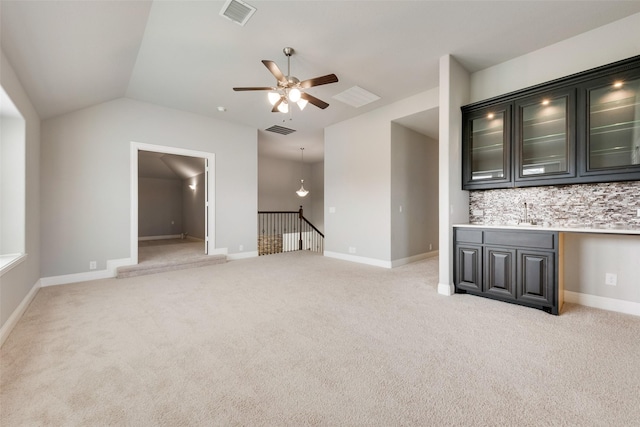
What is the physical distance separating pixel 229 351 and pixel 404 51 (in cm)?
386

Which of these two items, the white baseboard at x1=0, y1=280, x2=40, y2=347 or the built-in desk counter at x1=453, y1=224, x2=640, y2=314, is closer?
the white baseboard at x1=0, y1=280, x2=40, y2=347

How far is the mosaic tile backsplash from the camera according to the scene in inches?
112

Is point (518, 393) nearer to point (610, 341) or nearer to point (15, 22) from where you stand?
point (610, 341)

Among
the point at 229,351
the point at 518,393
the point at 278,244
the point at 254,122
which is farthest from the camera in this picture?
the point at 278,244

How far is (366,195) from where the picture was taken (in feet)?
18.4

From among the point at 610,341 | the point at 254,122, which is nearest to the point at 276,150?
the point at 254,122

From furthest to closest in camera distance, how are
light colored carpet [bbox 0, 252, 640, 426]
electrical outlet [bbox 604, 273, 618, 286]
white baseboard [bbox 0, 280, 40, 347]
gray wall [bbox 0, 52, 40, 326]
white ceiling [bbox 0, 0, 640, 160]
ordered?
electrical outlet [bbox 604, 273, 618, 286] < white ceiling [bbox 0, 0, 640, 160] < gray wall [bbox 0, 52, 40, 326] < white baseboard [bbox 0, 280, 40, 347] < light colored carpet [bbox 0, 252, 640, 426]

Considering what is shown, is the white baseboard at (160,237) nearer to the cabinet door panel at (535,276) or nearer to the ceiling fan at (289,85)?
the ceiling fan at (289,85)

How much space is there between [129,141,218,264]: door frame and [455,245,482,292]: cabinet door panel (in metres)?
4.56

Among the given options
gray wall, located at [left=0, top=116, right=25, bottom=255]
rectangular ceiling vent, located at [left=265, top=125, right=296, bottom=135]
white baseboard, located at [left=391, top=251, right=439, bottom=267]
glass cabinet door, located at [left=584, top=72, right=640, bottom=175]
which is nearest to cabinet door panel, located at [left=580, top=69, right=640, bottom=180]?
glass cabinet door, located at [left=584, top=72, right=640, bottom=175]

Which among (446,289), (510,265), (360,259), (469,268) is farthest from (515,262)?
(360,259)

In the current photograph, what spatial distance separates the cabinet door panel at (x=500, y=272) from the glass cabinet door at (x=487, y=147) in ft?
3.00

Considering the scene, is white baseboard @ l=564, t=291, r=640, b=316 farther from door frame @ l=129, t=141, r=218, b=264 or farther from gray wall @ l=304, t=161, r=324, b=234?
gray wall @ l=304, t=161, r=324, b=234

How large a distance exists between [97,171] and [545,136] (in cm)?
650
